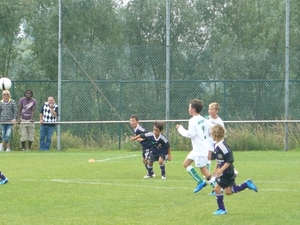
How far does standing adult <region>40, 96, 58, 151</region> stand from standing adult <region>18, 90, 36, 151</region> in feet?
1.03

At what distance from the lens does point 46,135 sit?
2477cm

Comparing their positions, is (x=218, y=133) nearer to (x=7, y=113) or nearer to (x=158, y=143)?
(x=158, y=143)

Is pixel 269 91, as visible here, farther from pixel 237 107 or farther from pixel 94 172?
pixel 94 172

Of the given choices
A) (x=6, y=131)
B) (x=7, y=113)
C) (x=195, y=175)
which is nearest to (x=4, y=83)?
(x=7, y=113)

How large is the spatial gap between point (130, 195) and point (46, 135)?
12696mm

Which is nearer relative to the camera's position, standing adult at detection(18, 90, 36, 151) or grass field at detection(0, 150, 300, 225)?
grass field at detection(0, 150, 300, 225)

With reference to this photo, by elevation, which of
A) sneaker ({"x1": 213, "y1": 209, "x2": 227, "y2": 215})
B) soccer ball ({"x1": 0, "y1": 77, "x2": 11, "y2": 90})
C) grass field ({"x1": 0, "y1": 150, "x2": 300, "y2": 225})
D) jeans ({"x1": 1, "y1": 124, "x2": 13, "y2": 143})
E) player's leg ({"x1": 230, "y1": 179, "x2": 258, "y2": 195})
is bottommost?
grass field ({"x1": 0, "y1": 150, "x2": 300, "y2": 225})

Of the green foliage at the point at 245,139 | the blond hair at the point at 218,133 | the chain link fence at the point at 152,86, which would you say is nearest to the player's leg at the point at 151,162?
the blond hair at the point at 218,133

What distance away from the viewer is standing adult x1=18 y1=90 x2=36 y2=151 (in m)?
24.4

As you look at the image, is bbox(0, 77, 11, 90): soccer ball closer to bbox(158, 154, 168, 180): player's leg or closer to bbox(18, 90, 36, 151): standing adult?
bbox(18, 90, 36, 151): standing adult

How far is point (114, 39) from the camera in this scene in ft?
99.6

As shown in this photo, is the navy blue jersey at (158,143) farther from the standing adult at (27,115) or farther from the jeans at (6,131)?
the jeans at (6,131)

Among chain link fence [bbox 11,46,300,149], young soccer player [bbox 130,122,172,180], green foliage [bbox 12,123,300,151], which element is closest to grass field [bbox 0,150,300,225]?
young soccer player [bbox 130,122,172,180]

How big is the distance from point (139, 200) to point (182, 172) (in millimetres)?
5344
